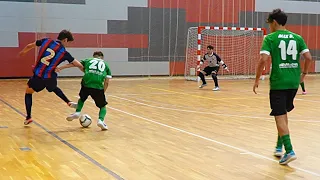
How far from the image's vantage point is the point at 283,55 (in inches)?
192

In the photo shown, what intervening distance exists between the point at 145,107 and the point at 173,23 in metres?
11.3

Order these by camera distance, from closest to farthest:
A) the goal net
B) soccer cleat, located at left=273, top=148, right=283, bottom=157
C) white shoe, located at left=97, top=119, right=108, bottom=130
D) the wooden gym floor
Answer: the wooden gym floor, soccer cleat, located at left=273, top=148, right=283, bottom=157, white shoe, located at left=97, top=119, right=108, bottom=130, the goal net

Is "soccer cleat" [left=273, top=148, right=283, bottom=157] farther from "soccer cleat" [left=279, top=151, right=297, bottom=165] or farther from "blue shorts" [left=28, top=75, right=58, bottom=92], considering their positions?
"blue shorts" [left=28, top=75, right=58, bottom=92]

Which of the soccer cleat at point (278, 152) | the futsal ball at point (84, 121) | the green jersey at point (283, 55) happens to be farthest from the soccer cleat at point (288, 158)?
the futsal ball at point (84, 121)

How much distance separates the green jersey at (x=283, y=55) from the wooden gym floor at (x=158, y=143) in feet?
2.93

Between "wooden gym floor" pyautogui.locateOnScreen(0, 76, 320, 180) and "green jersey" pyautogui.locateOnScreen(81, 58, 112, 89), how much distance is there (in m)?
0.73

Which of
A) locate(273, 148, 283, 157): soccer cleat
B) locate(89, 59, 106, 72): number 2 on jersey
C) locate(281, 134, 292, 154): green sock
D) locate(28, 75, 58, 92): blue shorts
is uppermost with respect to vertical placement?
locate(89, 59, 106, 72): number 2 on jersey

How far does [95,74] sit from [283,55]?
320cm

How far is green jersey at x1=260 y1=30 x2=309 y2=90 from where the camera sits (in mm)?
4863

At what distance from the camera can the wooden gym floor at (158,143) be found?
4609mm

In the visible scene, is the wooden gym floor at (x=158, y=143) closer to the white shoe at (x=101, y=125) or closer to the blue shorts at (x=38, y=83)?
the white shoe at (x=101, y=125)

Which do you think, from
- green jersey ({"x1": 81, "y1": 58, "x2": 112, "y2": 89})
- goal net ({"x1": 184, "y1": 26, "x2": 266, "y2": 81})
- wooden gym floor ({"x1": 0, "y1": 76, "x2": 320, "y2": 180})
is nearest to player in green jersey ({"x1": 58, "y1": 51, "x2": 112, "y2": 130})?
green jersey ({"x1": 81, "y1": 58, "x2": 112, "y2": 89})

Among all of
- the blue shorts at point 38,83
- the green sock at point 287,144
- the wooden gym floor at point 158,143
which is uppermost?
the blue shorts at point 38,83

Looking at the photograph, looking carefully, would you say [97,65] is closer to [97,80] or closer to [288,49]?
[97,80]
